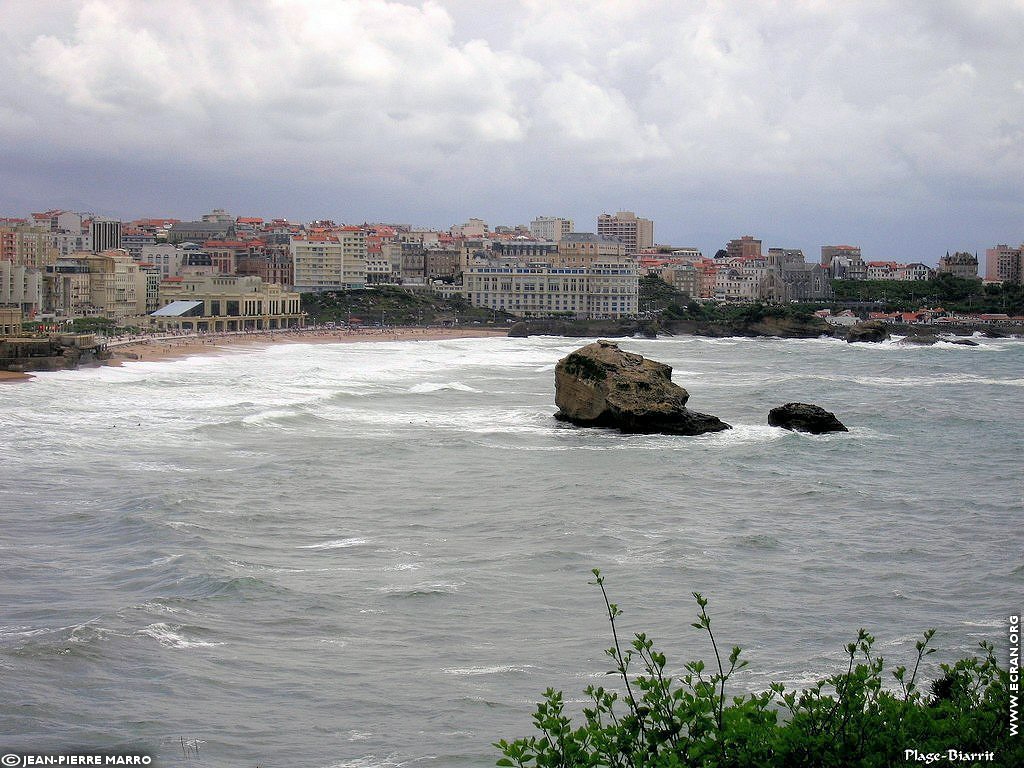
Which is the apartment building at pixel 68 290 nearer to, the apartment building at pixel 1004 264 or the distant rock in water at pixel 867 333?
the distant rock in water at pixel 867 333

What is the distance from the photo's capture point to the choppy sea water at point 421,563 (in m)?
11.3

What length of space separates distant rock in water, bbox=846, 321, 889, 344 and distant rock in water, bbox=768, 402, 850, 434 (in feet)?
200

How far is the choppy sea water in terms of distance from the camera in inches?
445

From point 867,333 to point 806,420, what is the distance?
62472mm

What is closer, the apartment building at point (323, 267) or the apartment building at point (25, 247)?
the apartment building at point (25, 247)

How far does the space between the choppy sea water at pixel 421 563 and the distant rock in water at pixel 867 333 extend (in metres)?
58.5

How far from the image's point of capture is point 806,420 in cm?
3166

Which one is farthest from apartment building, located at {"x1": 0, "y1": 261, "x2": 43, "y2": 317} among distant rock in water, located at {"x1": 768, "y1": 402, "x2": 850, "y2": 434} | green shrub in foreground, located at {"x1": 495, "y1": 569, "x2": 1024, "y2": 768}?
green shrub in foreground, located at {"x1": 495, "y1": 569, "x2": 1024, "y2": 768}

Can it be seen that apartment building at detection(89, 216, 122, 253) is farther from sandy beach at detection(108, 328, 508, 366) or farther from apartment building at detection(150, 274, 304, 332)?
sandy beach at detection(108, 328, 508, 366)

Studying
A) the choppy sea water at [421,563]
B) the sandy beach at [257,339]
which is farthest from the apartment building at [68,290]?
the choppy sea water at [421,563]

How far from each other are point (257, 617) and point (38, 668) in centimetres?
260

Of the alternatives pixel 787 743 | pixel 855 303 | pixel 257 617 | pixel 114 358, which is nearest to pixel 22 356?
pixel 114 358

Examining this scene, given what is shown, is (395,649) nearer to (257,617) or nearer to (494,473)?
(257,617)

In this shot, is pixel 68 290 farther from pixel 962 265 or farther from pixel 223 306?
pixel 962 265
